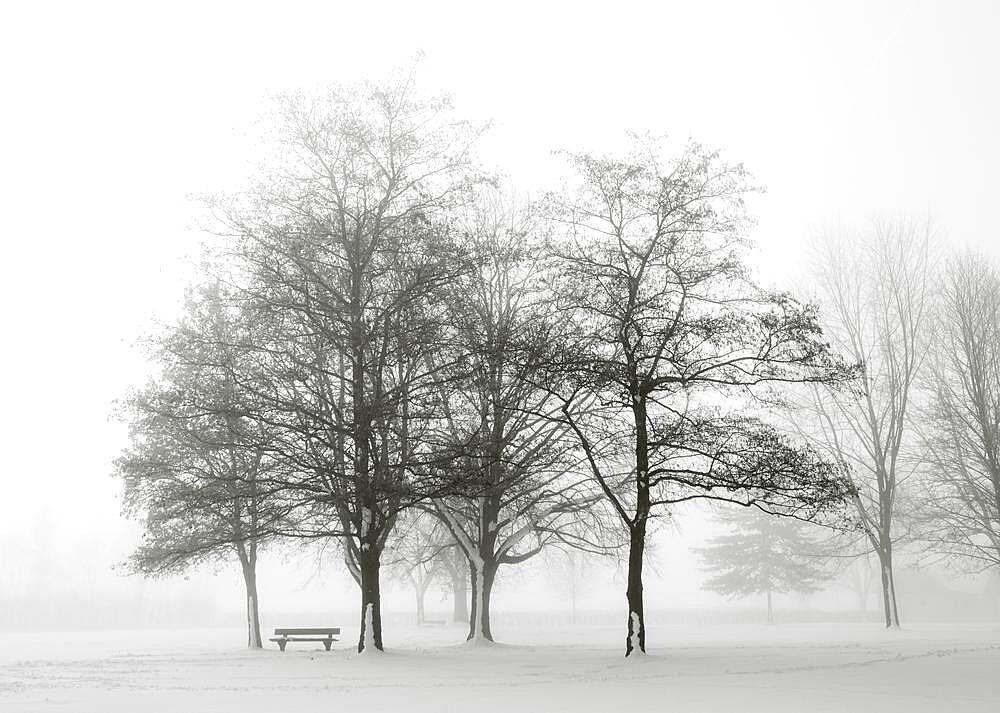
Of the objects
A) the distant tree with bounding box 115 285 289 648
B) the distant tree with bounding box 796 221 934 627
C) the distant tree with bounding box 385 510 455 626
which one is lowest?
the distant tree with bounding box 385 510 455 626

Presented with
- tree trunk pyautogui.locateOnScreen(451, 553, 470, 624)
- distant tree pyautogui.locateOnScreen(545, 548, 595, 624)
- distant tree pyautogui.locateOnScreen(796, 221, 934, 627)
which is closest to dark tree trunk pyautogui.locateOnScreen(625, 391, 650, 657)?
distant tree pyautogui.locateOnScreen(796, 221, 934, 627)

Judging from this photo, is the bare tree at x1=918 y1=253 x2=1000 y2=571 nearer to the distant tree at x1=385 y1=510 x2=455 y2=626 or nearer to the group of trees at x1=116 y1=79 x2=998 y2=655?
the group of trees at x1=116 y1=79 x2=998 y2=655

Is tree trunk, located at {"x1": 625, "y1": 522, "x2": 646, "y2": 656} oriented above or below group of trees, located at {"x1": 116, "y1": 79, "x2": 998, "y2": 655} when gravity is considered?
below

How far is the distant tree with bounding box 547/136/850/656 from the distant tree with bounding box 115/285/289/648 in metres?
9.29

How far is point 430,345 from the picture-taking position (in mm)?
24359

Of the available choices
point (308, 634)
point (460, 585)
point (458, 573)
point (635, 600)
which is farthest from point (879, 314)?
point (308, 634)

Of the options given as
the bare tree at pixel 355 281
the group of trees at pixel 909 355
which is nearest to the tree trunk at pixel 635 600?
the bare tree at pixel 355 281

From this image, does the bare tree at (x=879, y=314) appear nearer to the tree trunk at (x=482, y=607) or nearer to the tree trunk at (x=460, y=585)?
the tree trunk at (x=482, y=607)

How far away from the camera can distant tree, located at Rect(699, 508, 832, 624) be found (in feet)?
196

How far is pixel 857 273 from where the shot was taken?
126 ft

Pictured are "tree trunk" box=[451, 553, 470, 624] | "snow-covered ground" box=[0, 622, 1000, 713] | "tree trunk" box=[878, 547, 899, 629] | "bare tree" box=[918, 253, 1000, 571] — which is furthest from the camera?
"tree trunk" box=[451, 553, 470, 624]

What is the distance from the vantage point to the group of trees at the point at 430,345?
2100 centimetres

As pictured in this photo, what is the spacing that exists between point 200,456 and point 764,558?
153 ft

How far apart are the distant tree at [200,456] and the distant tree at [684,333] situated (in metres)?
9.29
